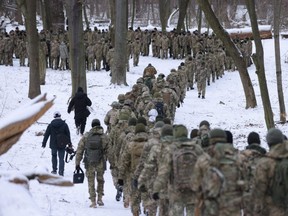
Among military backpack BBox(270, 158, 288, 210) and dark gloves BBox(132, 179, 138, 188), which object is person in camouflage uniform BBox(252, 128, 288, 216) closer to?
military backpack BBox(270, 158, 288, 210)

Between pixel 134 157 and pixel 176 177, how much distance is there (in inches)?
81.9

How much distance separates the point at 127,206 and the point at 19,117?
9805 mm

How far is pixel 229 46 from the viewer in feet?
69.1

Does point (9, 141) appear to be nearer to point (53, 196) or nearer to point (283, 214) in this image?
point (283, 214)

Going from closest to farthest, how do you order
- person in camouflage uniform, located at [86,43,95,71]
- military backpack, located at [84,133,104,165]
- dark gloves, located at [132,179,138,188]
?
dark gloves, located at [132,179,138,188] → military backpack, located at [84,133,104,165] → person in camouflage uniform, located at [86,43,95,71]

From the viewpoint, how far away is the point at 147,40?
3625 centimetres

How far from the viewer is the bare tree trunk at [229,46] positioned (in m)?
20.1

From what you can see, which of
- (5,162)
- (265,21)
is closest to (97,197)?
(5,162)

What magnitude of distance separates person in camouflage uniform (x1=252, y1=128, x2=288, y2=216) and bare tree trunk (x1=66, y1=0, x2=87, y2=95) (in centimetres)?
1401

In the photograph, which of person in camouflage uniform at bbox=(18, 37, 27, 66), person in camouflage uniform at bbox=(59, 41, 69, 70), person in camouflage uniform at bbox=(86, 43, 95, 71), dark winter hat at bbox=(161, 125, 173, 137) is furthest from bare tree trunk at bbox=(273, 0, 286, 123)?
person in camouflage uniform at bbox=(18, 37, 27, 66)

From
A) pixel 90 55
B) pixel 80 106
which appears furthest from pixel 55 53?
pixel 80 106

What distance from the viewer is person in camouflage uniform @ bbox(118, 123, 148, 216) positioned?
9.84m

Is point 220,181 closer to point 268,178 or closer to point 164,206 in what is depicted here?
point 268,178

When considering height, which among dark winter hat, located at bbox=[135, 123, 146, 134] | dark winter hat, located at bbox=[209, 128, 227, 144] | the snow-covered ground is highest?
dark winter hat, located at bbox=[209, 128, 227, 144]
